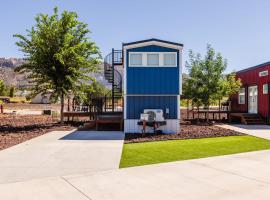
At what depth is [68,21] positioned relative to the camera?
61.0ft

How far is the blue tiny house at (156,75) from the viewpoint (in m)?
16.2

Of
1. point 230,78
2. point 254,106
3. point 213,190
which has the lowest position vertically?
point 213,190

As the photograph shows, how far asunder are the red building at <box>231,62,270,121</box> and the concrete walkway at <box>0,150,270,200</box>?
47.9 ft

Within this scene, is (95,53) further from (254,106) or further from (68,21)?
(254,106)

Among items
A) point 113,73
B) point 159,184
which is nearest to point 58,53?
point 113,73

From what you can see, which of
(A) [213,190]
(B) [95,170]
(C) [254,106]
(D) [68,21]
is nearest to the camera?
(A) [213,190]

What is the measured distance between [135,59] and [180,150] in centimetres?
695

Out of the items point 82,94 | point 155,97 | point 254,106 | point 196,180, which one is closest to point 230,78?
point 254,106

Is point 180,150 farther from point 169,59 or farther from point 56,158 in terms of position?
point 169,59

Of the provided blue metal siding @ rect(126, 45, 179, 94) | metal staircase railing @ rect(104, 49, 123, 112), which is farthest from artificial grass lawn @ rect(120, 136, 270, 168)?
metal staircase railing @ rect(104, 49, 123, 112)

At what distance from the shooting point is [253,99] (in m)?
23.9

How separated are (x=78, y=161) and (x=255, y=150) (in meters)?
6.17

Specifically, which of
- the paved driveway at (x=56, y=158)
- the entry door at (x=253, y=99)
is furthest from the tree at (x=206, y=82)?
the paved driveway at (x=56, y=158)

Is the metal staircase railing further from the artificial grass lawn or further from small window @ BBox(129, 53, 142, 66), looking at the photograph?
the artificial grass lawn
